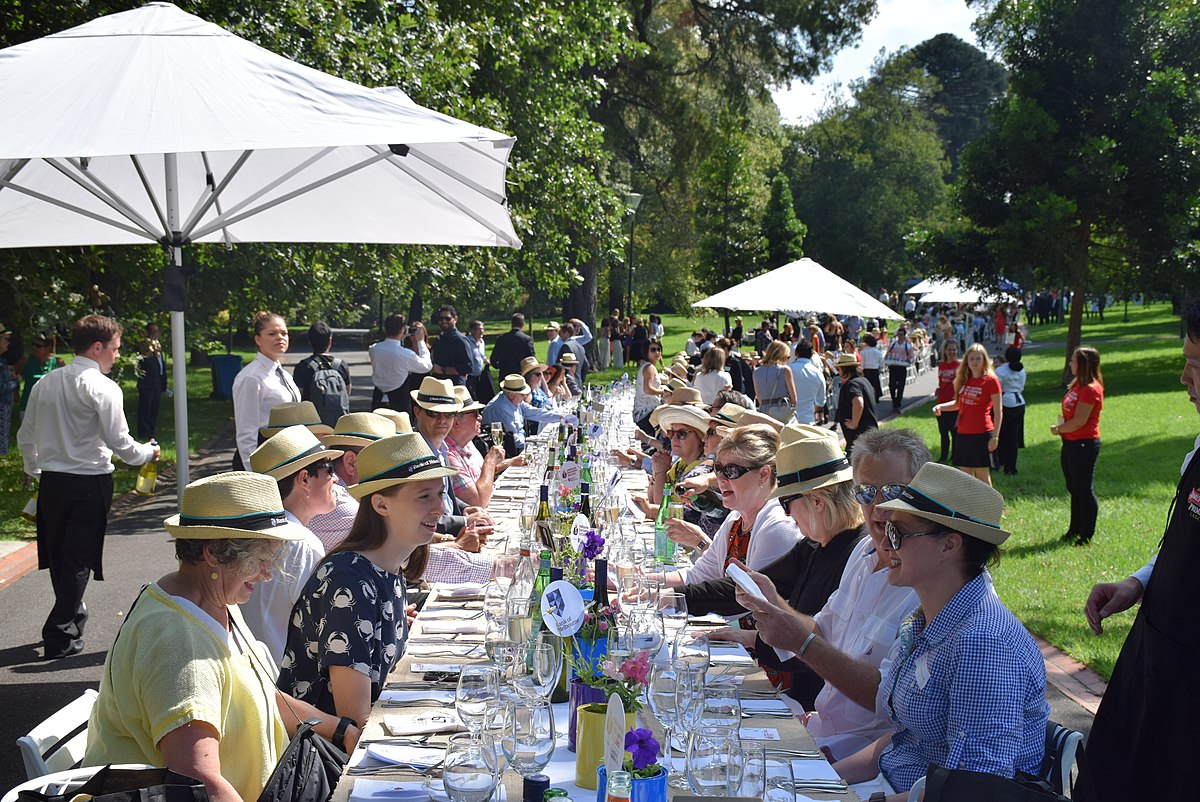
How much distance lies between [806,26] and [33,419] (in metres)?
26.2

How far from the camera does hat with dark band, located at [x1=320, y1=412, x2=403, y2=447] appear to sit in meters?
5.99

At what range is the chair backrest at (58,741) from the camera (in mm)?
3160

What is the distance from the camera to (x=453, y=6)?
1838cm

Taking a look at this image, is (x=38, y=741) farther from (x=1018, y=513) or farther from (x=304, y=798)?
(x=1018, y=513)

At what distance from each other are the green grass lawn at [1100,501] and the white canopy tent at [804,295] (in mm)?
3016

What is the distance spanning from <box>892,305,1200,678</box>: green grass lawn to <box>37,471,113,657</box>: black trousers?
22.0ft

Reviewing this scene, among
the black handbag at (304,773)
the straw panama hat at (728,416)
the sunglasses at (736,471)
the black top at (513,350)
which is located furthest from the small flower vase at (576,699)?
the black top at (513,350)

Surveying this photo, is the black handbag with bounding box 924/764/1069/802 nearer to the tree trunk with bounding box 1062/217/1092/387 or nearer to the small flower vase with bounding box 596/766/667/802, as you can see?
the small flower vase with bounding box 596/766/667/802

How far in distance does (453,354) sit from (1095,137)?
701 inches

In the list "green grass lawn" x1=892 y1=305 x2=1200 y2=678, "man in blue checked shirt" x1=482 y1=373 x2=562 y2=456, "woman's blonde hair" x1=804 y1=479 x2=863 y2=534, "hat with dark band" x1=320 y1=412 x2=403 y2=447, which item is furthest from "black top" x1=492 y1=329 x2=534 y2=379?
"woman's blonde hair" x1=804 y1=479 x2=863 y2=534

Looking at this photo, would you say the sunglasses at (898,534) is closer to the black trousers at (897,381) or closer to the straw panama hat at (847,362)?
the straw panama hat at (847,362)

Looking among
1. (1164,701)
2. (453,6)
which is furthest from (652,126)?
(1164,701)

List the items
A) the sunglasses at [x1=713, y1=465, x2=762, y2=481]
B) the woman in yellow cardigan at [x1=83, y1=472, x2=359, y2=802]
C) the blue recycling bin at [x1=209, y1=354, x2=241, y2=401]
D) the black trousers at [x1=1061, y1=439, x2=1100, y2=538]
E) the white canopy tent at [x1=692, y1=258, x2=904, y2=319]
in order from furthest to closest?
the blue recycling bin at [x1=209, y1=354, x2=241, y2=401]
the white canopy tent at [x1=692, y1=258, x2=904, y2=319]
the black trousers at [x1=1061, y1=439, x2=1100, y2=538]
the sunglasses at [x1=713, y1=465, x2=762, y2=481]
the woman in yellow cardigan at [x1=83, y1=472, x2=359, y2=802]

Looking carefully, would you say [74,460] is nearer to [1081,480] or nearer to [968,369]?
[1081,480]
